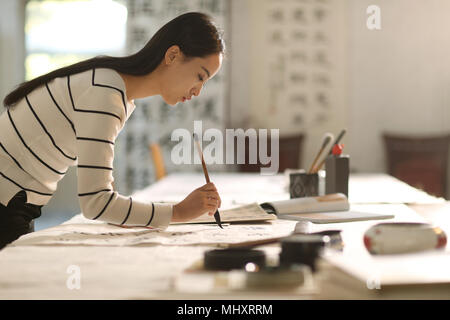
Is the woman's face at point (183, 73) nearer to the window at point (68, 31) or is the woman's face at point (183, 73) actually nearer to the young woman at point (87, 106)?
the young woman at point (87, 106)

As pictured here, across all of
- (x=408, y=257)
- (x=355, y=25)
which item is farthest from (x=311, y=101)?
(x=408, y=257)

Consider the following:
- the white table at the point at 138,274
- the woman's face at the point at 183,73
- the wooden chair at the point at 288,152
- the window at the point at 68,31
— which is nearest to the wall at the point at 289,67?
the wooden chair at the point at 288,152

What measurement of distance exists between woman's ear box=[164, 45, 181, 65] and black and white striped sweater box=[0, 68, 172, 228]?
5.5 inches

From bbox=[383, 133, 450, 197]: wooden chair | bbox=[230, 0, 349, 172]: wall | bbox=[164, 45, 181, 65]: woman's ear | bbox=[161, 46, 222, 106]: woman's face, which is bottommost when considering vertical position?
bbox=[383, 133, 450, 197]: wooden chair

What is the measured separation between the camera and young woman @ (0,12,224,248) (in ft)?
3.87

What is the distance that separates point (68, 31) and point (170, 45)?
384 centimetres

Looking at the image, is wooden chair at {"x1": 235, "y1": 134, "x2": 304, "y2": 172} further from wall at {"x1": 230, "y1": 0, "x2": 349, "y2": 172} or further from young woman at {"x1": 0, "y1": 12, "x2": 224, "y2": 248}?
young woman at {"x1": 0, "y1": 12, "x2": 224, "y2": 248}

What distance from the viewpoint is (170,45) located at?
4.29 feet

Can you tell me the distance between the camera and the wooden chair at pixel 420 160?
4355 millimetres

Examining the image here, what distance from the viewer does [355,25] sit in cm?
464

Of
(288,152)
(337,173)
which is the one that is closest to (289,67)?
(288,152)

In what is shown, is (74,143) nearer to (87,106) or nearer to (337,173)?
(87,106)

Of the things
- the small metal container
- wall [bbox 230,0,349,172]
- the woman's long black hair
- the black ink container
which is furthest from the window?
the small metal container

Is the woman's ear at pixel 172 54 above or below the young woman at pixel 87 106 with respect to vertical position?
above
